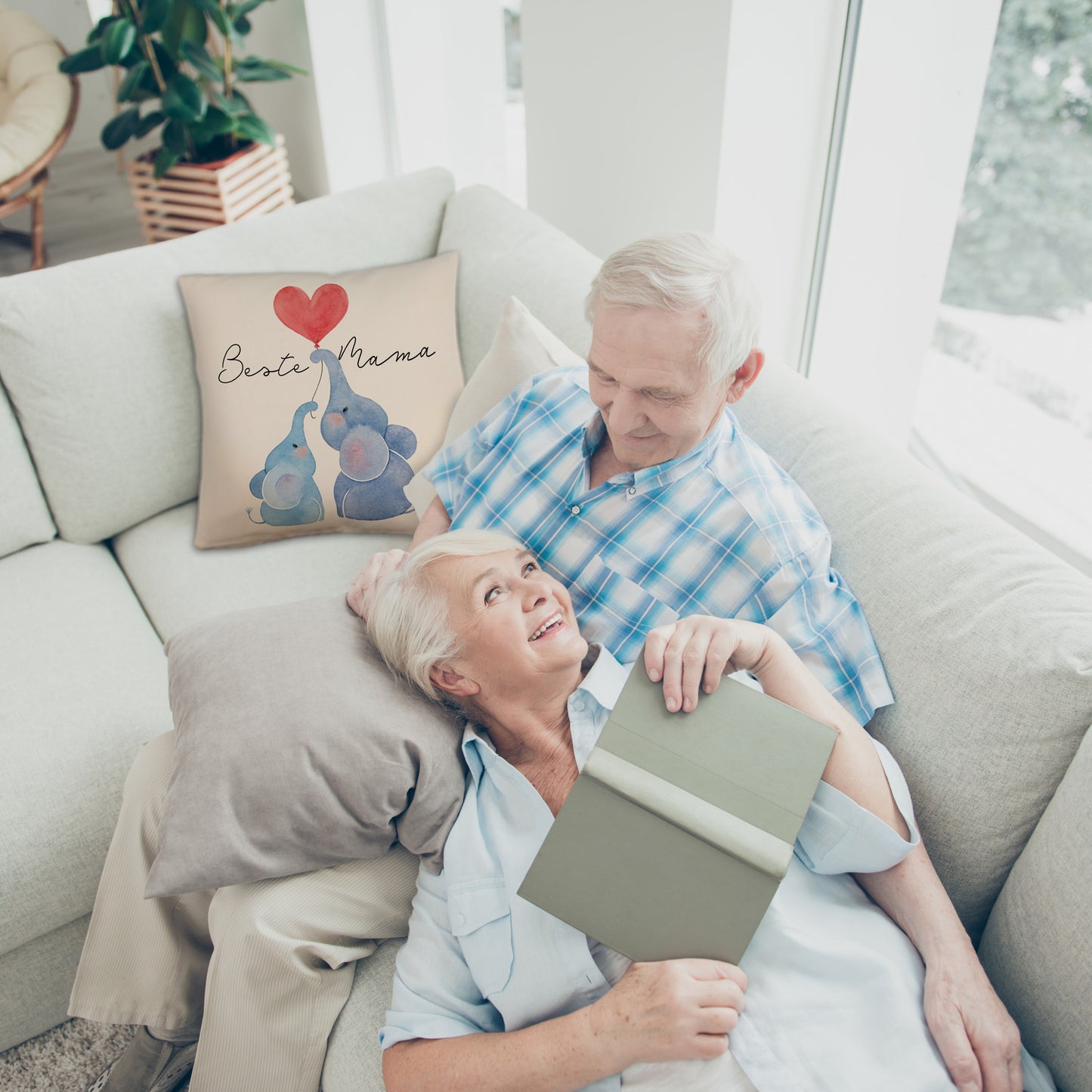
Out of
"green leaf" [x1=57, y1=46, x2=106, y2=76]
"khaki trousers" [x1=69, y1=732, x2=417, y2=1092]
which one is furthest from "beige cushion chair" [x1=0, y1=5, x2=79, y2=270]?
"khaki trousers" [x1=69, y1=732, x2=417, y2=1092]

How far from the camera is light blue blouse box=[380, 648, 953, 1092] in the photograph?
87 centimetres

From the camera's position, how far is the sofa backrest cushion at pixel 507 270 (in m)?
1.67

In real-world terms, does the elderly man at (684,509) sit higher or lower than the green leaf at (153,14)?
lower

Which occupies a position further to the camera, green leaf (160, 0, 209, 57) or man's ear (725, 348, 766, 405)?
green leaf (160, 0, 209, 57)

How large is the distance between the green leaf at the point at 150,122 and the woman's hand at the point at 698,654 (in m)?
2.64

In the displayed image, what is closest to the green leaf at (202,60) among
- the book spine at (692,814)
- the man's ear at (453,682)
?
the man's ear at (453,682)

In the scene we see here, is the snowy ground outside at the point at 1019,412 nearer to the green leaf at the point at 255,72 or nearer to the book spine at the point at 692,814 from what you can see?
the book spine at the point at 692,814

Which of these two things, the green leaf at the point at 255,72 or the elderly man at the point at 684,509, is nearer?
the elderly man at the point at 684,509

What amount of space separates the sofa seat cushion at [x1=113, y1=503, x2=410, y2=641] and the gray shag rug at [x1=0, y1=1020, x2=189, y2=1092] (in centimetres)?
65

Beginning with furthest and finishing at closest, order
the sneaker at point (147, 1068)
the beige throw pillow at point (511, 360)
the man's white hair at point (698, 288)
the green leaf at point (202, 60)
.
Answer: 1. the green leaf at point (202, 60)
2. the beige throw pillow at point (511, 360)
3. the sneaker at point (147, 1068)
4. the man's white hair at point (698, 288)

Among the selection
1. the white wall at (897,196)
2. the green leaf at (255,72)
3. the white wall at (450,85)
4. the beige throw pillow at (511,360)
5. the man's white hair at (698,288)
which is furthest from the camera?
the white wall at (450,85)

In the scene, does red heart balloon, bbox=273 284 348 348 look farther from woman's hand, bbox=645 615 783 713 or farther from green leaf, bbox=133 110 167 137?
green leaf, bbox=133 110 167 137

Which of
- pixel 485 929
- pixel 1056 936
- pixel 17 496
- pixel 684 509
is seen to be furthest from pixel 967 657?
pixel 17 496

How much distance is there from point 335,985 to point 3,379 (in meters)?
1.27
